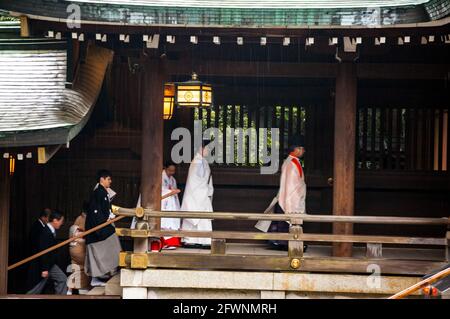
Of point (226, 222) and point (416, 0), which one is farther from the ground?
point (416, 0)

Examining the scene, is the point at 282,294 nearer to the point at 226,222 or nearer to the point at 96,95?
the point at 226,222

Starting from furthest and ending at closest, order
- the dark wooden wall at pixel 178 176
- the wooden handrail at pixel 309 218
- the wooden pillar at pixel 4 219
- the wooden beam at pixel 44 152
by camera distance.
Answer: the dark wooden wall at pixel 178 176 → the wooden pillar at pixel 4 219 → the wooden beam at pixel 44 152 → the wooden handrail at pixel 309 218

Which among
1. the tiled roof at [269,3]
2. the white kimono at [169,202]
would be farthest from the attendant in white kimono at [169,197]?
the tiled roof at [269,3]

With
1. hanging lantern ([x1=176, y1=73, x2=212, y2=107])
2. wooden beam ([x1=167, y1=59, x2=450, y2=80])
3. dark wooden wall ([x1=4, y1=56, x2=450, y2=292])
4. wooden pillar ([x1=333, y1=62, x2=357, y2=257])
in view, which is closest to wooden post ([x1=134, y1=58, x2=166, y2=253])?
wooden beam ([x1=167, y1=59, x2=450, y2=80])

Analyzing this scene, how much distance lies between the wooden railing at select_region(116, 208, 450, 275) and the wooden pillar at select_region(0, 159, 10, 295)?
82.0 inches

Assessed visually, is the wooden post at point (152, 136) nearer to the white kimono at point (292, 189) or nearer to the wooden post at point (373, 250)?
the white kimono at point (292, 189)

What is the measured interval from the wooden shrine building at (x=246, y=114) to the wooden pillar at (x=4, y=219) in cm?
2

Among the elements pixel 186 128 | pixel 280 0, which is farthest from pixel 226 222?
pixel 280 0

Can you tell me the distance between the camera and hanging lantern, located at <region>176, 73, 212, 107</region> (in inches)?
594

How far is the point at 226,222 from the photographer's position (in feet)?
56.9

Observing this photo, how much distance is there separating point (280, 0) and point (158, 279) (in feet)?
15.2

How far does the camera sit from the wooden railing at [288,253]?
44.3 feet

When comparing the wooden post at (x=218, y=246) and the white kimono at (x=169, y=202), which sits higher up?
the white kimono at (x=169, y=202)

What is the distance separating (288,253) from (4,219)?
178 inches
